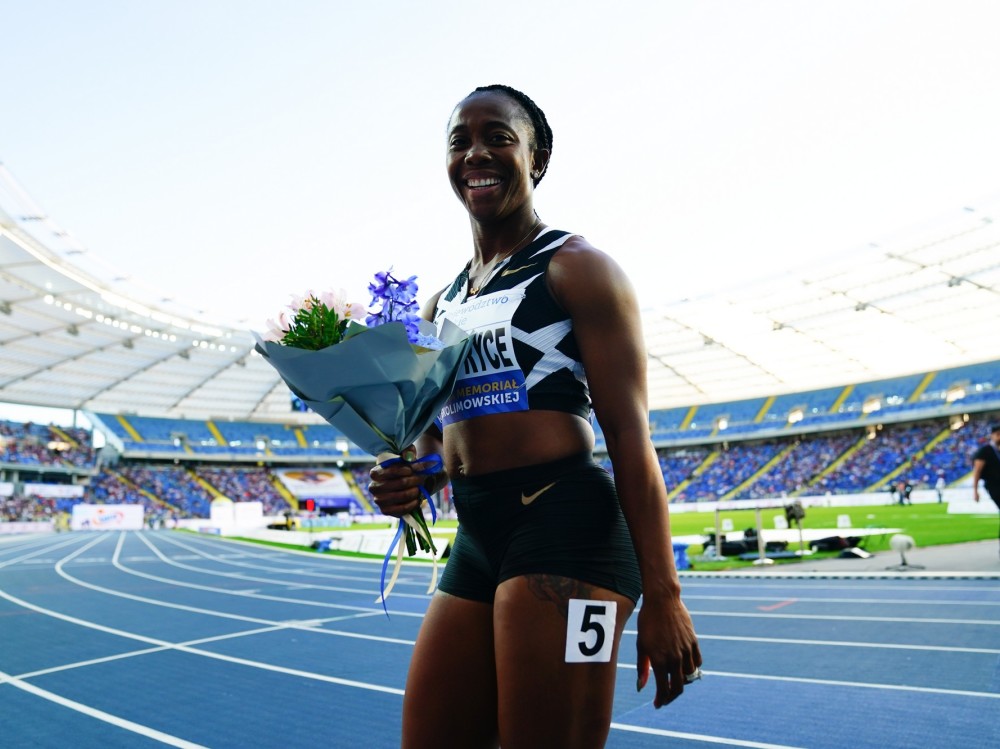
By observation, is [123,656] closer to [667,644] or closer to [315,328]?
[315,328]

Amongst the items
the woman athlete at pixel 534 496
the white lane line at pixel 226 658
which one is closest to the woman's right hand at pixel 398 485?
the woman athlete at pixel 534 496

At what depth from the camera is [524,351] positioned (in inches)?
68.1

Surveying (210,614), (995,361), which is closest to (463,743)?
(210,614)

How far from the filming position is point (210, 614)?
870 cm

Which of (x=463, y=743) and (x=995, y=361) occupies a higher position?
(x=995, y=361)

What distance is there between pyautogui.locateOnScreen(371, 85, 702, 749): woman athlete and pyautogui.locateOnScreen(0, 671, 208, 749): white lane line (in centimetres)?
274

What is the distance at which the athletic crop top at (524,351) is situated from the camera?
1723 mm

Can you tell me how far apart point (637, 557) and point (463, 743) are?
60 centimetres

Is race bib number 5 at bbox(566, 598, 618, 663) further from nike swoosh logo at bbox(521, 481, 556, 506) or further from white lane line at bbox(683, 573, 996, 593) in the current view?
white lane line at bbox(683, 573, 996, 593)

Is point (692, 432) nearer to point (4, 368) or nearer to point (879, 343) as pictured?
point (879, 343)

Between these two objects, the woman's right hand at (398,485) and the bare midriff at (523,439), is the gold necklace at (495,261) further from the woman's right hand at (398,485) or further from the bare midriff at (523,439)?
the woman's right hand at (398,485)

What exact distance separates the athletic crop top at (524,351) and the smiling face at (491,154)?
0.17 meters

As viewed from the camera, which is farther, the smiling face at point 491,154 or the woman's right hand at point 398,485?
the smiling face at point 491,154

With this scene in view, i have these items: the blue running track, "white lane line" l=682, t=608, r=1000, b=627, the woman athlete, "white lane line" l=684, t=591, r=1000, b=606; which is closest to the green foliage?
the woman athlete
